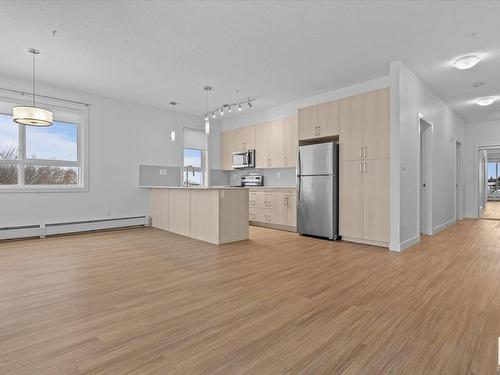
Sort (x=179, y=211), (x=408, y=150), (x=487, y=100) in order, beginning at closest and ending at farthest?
1. (x=408, y=150)
2. (x=179, y=211)
3. (x=487, y=100)

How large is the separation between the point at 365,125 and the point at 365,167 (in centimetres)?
67

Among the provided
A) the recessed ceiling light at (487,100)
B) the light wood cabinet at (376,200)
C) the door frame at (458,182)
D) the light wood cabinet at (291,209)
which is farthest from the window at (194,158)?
the door frame at (458,182)

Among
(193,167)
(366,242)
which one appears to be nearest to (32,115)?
(193,167)

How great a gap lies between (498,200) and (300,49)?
1588cm

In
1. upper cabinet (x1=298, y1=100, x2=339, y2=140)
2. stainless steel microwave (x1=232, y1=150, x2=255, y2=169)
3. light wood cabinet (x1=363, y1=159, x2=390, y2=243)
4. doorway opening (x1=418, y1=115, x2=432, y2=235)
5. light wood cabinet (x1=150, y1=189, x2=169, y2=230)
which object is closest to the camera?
light wood cabinet (x1=363, y1=159, x2=390, y2=243)

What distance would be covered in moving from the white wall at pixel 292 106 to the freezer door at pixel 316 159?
110 centimetres

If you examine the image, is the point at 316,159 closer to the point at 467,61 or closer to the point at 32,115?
the point at 467,61

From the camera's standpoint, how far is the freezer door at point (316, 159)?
459cm

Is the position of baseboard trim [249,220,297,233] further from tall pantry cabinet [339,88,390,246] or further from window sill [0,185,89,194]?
window sill [0,185,89,194]

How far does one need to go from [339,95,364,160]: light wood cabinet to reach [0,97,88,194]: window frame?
15.8 feet

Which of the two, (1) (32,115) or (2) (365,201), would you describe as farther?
(2) (365,201)

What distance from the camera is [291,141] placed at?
5.85m

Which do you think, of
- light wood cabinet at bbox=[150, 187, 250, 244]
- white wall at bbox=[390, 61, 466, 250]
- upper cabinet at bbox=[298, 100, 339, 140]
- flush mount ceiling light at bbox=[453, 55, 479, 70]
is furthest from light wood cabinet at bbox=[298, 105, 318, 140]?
flush mount ceiling light at bbox=[453, 55, 479, 70]

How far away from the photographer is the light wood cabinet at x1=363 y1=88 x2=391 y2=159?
4031mm
